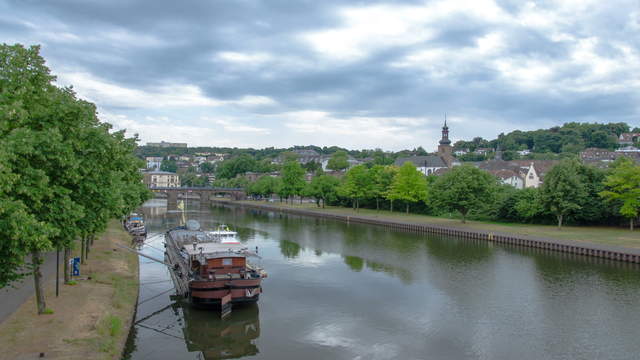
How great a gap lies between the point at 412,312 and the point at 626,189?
4566cm

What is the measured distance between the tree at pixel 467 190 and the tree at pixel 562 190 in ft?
25.1

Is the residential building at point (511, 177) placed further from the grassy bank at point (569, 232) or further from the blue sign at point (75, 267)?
the blue sign at point (75, 267)

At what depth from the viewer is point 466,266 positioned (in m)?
41.4

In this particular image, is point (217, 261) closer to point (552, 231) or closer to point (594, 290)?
point (594, 290)

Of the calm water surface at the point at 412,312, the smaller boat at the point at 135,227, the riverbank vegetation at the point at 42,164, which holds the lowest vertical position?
the calm water surface at the point at 412,312

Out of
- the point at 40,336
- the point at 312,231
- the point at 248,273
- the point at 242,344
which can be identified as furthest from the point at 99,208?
the point at 312,231

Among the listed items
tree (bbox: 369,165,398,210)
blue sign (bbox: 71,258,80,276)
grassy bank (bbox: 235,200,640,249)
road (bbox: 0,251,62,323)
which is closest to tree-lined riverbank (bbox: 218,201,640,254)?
grassy bank (bbox: 235,200,640,249)

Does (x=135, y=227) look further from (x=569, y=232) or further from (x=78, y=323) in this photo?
(x=569, y=232)

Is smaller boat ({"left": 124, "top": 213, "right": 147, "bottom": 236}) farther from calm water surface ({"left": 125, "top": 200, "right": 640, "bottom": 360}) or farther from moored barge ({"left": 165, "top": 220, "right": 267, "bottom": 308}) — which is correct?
moored barge ({"left": 165, "top": 220, "right": 267, "bottom": 308})

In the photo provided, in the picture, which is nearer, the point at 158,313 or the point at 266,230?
the point at 158,313

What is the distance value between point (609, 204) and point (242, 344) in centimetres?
5516

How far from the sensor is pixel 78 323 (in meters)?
20.5

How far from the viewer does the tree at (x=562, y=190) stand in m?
60.3

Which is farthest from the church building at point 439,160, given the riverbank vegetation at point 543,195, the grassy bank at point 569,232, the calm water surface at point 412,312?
the calm water surface at point 412,312
